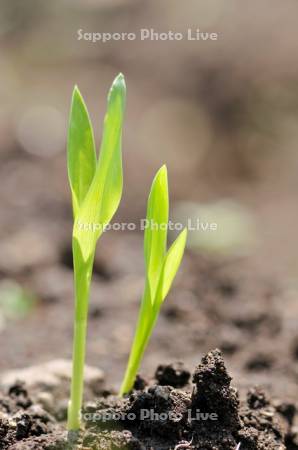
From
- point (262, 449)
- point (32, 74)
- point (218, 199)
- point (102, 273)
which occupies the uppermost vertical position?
point (32, 74)

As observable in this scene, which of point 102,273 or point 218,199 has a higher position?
point 218,199

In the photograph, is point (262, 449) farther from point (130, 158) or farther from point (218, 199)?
point (130, 158)

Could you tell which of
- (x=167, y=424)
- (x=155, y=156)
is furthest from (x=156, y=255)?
(x=155, y=156)

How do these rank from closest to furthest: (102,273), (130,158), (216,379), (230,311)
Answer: (216,379) → (230,311) → (102,273) → (130,158)

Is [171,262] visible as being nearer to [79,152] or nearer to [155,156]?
[79,152]

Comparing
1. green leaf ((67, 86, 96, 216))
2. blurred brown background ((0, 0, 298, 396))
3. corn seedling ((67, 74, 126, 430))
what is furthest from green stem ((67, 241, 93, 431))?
blurred brown background ((0, 0, 298, 396))

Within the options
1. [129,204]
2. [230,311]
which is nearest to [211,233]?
[129,204]

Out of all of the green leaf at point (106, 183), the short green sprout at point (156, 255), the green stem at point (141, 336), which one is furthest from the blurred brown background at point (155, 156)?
the green leaf at point (106, 183)

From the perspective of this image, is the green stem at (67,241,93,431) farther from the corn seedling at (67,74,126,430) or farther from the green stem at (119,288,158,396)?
the green stem at (119,288,158,396)

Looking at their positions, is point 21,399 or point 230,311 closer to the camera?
point 21,399

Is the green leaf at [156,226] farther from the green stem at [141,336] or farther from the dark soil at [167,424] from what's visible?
the dark soil at [167,424]
